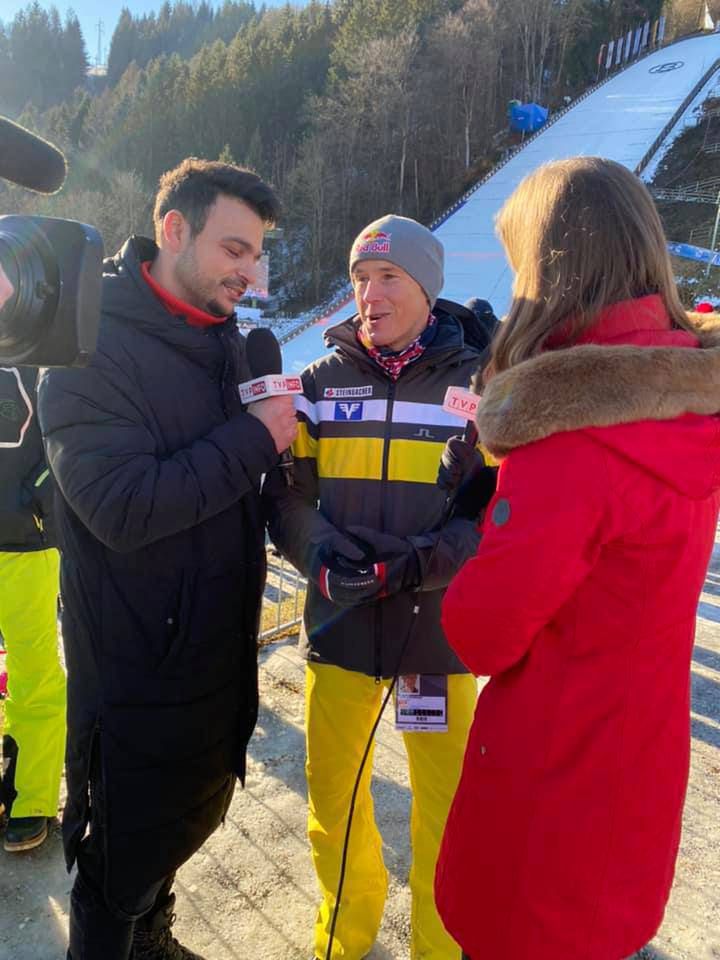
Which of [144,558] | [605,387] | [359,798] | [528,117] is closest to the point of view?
[605,387]

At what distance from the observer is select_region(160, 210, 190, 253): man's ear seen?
191 centimetres

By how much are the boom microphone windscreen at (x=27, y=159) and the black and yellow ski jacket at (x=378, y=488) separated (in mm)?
1260

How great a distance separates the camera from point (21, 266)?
3.36 ft

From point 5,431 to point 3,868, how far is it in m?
1.63

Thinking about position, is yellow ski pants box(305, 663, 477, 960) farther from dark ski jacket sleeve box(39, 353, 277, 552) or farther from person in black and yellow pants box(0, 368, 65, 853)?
person in black and yellow pants box(0, 368, 65, 853)

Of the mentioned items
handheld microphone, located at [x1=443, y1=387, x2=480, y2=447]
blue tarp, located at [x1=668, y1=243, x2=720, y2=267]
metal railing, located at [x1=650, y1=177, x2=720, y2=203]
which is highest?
metal railing, located at [x1=650, y1=177, x2=720, y2=203]

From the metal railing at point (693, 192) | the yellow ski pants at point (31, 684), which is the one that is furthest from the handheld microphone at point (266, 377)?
the metal railing at point (693, 192)

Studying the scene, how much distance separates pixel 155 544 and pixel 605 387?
46.1 inches

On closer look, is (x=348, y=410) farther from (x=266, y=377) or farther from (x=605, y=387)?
(x=605, y=387)

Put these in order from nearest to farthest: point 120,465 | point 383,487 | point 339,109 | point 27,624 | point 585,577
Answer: point 585,577 < point 120,465 < point 383,487 < point 27,624 < point 339,109

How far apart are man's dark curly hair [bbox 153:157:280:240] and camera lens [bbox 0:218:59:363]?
902 mm

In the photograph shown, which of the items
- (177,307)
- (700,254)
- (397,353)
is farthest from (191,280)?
(700,254)

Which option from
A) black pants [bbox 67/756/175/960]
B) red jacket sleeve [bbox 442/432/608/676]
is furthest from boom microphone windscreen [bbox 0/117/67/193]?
black pants [bbox 67/756/175/960]

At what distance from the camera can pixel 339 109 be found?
1566 inches
